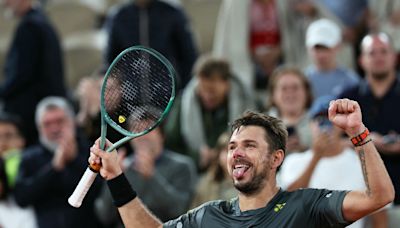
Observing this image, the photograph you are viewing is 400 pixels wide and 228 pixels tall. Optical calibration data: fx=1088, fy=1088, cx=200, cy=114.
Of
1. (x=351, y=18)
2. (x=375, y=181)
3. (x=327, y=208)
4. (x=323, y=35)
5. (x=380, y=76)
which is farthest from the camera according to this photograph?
(x=351, y=18)

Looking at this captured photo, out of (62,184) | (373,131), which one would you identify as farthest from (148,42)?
(373,131)

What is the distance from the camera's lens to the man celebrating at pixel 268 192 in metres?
5.15

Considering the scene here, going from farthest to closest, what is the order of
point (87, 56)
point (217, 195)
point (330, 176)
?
point (87, 56) → point (217, 195) → point (330, 176)

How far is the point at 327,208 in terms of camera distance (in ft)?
17.3

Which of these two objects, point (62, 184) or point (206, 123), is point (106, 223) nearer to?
point (62, 184)

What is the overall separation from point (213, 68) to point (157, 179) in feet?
4.27

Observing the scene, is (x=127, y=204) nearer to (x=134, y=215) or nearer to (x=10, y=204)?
(x=134, y=215)

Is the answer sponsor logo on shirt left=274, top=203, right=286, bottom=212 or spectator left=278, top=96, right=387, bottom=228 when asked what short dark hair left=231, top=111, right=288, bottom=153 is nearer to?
sponsor logo on shirt left=274, top=203, right=286, bottom=212

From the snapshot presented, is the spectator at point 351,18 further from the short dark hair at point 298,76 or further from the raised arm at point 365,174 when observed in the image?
the raised arm at point 365,174

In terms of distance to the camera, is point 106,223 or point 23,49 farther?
point 23,49

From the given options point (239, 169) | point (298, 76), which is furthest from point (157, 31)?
point (239, 169)

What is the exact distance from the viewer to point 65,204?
28.7 ft

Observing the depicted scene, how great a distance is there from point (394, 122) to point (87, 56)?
5.74 meters

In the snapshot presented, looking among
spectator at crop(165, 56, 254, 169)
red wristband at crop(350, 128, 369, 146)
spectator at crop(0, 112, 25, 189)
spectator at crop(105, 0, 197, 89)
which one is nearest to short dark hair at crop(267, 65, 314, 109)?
spectator at crop(165, 56, 254, 169)
